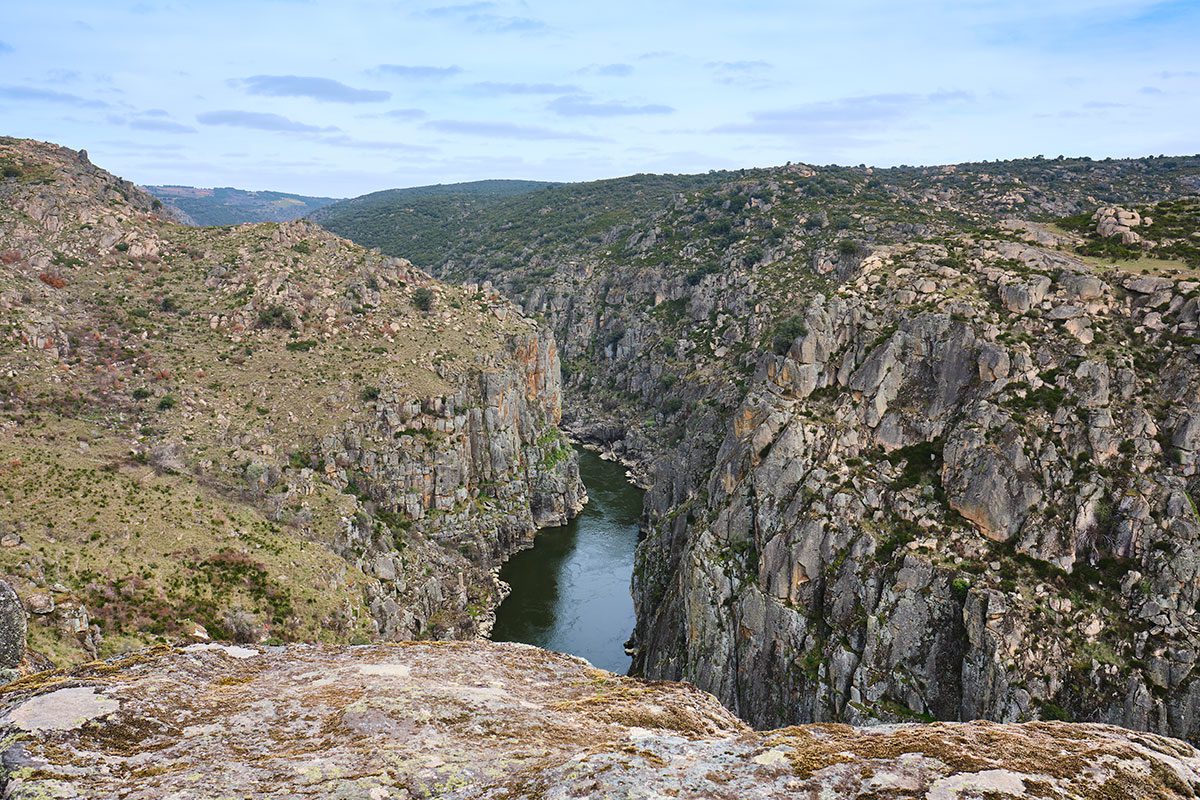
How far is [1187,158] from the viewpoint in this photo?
154500 mm

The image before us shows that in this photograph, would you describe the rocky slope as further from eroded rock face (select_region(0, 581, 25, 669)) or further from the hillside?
the hillside

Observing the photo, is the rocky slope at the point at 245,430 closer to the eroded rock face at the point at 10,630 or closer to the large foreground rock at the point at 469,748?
the eroded rock face at the point at 10,630

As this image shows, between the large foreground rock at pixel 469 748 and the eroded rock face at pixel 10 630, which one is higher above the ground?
the eroded rock face at pixel 10 630

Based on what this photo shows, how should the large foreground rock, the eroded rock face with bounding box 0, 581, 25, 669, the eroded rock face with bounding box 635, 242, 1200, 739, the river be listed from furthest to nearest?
the river, the eroded rock face with bounding box 635, 242, 1200, 739, the eroded rock face with bounding box 0, 581, 25, 669, the large foreground rock

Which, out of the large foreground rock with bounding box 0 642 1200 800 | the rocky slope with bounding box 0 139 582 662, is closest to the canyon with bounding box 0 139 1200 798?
the large foreground rock with bounding box 0 642 1200 800

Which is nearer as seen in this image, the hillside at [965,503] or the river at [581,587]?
the hillside at [965,503]

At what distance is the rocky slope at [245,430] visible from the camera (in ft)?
128

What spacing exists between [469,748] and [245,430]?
50.0 m

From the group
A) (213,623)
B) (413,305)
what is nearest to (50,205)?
(413,305)

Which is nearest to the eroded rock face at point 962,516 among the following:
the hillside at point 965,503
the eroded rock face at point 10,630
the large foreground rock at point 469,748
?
the hillside at point 965,503

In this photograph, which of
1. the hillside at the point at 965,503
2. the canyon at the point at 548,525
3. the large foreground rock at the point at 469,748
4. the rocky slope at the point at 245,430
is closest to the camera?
the large foreground rock at the point at 469,748

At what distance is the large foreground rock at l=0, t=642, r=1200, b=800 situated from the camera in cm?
982

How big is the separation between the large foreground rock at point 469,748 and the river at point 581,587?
41181 millimetres

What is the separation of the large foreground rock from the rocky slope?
21521 mm
